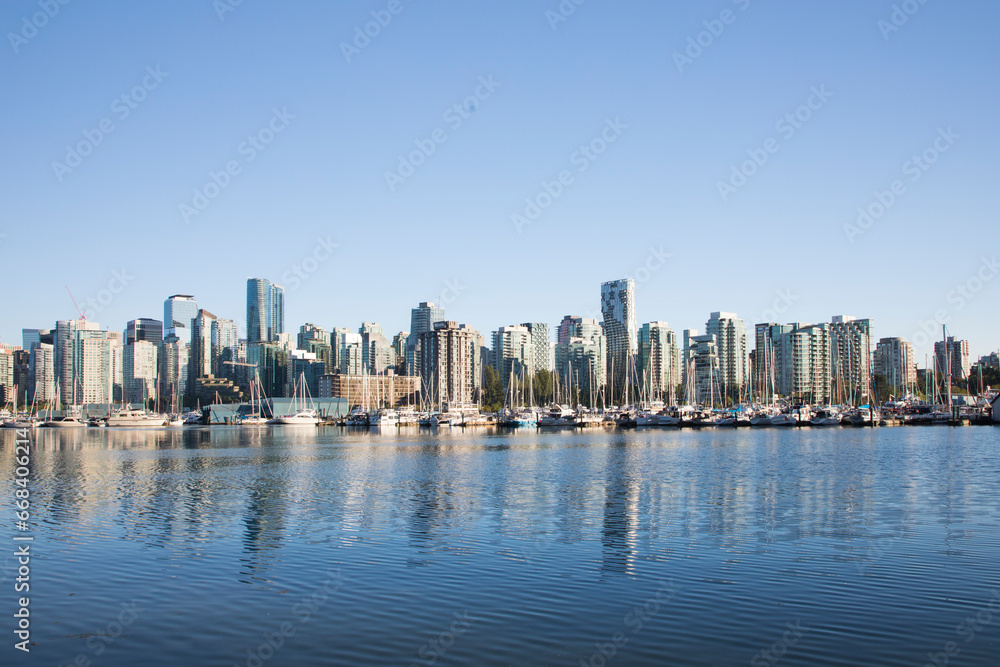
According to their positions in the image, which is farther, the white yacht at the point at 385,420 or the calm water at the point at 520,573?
the white yacht at the point at 385,420

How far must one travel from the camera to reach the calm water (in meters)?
19.0

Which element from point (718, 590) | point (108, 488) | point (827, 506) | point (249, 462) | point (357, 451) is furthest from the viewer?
point (357, 451)

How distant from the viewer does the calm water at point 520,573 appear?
19.0 meters

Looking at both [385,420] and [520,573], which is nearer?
[520,573]

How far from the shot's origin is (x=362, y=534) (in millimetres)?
33469

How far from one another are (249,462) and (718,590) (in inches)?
2462

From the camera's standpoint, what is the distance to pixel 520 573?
85.1 feet

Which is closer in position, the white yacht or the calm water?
the calm water

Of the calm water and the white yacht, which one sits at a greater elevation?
the calm water

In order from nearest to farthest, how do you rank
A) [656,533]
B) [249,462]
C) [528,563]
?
[528,563]
[656,533]
[249,462]

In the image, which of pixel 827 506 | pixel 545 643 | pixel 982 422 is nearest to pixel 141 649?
pixel 545 643

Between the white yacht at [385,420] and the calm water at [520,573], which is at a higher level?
the calm water at [520,573]

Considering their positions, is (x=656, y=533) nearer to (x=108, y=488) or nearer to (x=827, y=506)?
(x=827, y=506)

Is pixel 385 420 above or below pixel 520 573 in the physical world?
below
